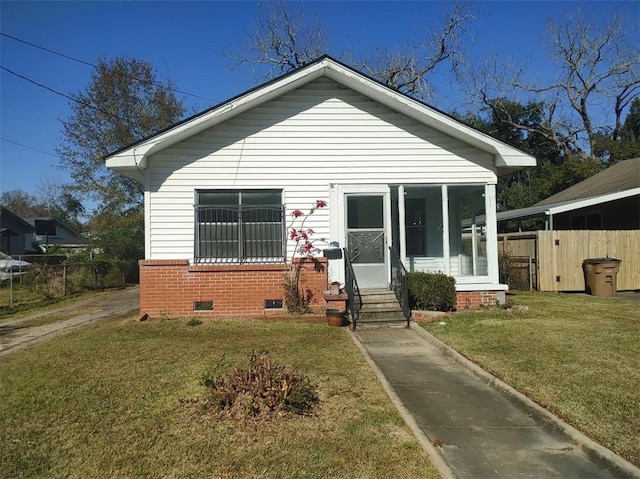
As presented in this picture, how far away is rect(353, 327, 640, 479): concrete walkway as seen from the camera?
366 centimetres

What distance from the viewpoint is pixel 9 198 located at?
64.7m

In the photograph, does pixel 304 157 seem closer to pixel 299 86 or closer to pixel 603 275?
pixel 299 86

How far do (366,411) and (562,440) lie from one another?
1741mm

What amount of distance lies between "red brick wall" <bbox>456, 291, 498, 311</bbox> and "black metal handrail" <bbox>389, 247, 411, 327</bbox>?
61.0 inches

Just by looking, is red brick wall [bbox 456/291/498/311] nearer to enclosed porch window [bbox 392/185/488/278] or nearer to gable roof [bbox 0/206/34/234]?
enclosed porch window [bbox 392/185/488/278]

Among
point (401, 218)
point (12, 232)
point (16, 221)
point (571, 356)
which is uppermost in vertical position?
point (16, 221)

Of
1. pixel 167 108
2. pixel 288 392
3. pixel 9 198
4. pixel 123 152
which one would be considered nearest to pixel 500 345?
pixel 288 392

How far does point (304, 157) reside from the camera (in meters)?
10.7

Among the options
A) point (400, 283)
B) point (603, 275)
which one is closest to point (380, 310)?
point (400, 283)

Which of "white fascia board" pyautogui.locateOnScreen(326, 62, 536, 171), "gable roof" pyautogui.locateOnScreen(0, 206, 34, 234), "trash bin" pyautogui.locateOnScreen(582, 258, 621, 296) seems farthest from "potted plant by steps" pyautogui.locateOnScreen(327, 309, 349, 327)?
"gable roof" pyautogui.locateOnScreen(0, 206, 34, 234)

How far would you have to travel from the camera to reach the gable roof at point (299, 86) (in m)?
9.91

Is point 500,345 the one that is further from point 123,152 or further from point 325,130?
point 123,152

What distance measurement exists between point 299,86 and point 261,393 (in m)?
7.79

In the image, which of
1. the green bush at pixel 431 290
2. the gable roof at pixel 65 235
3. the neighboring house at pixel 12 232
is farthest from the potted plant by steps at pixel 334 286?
the gable roof at pixel 65 235
